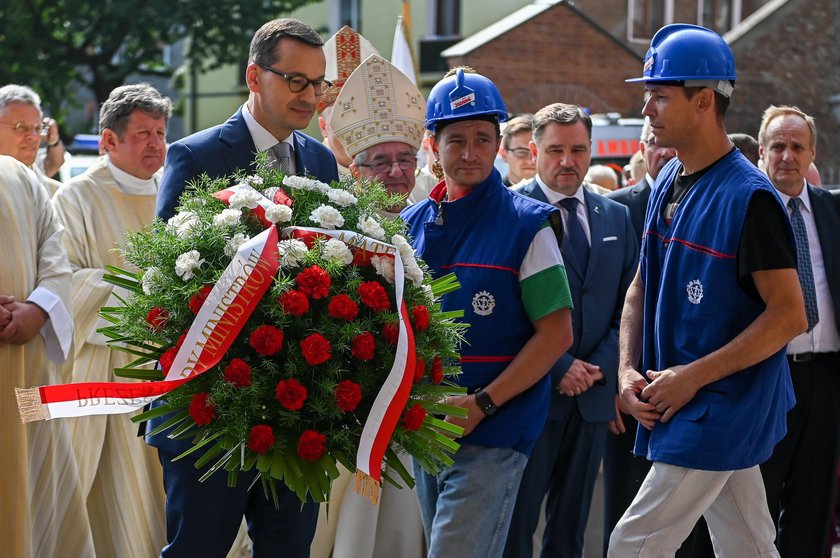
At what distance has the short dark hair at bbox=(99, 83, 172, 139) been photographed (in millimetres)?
6676

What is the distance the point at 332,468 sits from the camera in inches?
140

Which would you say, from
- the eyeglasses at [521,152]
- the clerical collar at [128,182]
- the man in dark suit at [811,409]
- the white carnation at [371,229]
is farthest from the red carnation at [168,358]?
the eyeglasses at [521,152]

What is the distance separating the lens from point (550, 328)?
177 inches

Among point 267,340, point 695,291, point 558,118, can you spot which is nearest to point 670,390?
point 695,291

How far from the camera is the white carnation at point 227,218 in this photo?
145 inches

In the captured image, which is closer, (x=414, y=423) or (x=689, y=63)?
(x=414, y=423)

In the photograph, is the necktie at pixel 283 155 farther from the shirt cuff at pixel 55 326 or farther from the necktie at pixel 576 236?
the necktie at pixel 576 236

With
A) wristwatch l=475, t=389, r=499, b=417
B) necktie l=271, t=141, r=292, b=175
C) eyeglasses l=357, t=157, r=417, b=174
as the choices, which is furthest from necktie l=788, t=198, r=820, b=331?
necktie l=271, t=141, r=292, b=175

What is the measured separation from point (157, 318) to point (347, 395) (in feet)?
2.03

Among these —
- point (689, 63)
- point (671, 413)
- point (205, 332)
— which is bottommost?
point (671, 413)

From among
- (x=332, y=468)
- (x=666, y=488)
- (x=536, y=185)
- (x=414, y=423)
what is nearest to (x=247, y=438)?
(x=332, y=468)

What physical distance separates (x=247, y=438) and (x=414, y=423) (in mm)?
487

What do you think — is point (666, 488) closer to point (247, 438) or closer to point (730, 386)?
point (730, 386)

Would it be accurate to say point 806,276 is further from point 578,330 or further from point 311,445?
point 311,445
